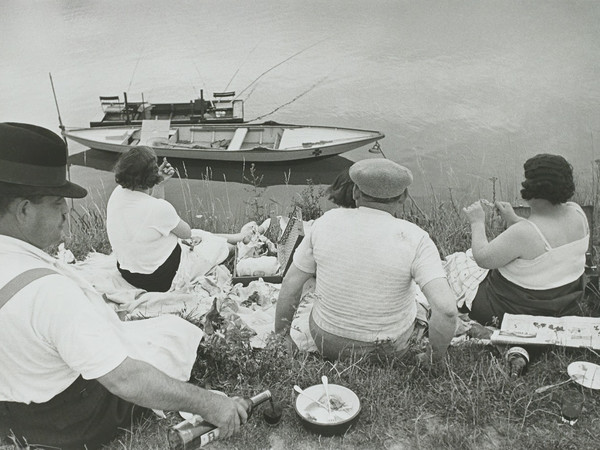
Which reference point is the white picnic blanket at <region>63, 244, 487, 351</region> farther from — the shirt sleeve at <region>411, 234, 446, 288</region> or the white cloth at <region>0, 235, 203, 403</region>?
the white cloth at <region>0, 235, 203, 403</region>

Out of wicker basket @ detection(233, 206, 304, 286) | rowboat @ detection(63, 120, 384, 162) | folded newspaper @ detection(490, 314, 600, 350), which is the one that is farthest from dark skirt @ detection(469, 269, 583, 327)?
rowboat @ detection(63, 120, 384, 162)

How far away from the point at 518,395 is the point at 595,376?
1.34 ft

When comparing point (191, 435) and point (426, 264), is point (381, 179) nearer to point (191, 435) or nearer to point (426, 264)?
point (426, 264)

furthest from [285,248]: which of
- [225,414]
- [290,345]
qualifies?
[225,414]

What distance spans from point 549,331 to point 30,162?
276 centimetres

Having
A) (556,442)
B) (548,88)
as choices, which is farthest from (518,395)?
(548,88)

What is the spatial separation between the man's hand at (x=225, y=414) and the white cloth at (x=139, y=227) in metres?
2.09

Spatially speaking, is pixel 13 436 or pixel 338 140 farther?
pixel 338 140

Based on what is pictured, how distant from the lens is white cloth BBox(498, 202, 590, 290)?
3.39 m

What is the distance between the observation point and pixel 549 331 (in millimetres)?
3242

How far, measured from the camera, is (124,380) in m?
1.97

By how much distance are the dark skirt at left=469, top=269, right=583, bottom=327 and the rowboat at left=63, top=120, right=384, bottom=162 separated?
8446 millimetres

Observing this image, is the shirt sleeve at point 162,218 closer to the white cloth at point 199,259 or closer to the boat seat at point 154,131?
the white cloth at point 199,259

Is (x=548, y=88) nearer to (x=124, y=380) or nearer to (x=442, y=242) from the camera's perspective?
(x=442, y=242)
